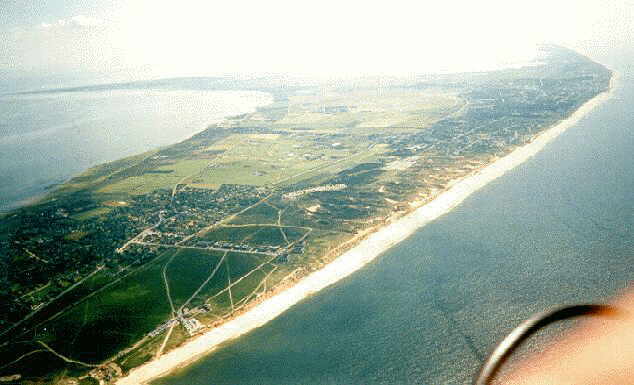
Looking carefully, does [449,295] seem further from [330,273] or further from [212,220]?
[212,220]

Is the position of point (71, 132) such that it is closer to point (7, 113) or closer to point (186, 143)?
point (186, 143)

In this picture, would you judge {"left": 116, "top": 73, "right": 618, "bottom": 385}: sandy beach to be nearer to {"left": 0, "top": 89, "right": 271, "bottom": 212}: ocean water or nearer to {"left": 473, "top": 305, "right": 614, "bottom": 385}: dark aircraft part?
{"left": 473, "top": 305, "right": 614, "bottom": 385}: dark aircraft part

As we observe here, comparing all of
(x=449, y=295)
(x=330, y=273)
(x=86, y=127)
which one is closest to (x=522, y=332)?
(x=449, y=295)

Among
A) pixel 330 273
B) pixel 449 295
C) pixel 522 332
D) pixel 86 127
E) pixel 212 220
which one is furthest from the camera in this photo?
pixel 86 127

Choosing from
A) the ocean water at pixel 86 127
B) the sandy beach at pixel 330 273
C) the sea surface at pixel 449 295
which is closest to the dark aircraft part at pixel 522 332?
the sea surface at pixel 449 295

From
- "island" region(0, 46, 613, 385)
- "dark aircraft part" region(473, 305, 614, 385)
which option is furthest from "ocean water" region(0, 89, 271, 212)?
"dark aircraft part" region(473, 305, 614, 385)

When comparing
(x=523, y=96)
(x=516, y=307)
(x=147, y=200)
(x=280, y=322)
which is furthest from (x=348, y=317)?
(x=523, y=96)
